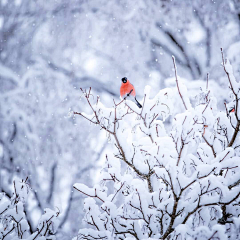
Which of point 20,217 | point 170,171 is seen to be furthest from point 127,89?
point 20,217

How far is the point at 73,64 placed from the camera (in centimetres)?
979

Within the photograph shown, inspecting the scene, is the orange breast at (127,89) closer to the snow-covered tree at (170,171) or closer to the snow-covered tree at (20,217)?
the snow-covered tree at (170,171)

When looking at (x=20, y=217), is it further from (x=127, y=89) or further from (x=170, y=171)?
(x=127, y=89)

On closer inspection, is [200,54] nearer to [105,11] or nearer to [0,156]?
[105,11]

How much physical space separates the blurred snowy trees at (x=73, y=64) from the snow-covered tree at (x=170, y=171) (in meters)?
4.65

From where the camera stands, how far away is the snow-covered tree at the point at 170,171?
2059mm

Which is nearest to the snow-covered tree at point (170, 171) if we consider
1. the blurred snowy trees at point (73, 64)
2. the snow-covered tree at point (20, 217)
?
the snow-covered tree at point (20, 217)

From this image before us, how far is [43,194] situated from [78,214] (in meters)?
1.18

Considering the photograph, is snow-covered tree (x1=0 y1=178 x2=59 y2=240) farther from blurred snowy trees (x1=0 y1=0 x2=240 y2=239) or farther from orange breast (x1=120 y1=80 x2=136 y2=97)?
blurred snowy trees (x1=0 y1=0 x2=240 y2=239)

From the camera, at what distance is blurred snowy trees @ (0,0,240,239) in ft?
24.6

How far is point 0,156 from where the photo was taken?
24.4ft

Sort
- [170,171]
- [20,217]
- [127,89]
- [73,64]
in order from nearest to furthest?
[170,171], [20,217], [127,89], [73,64]

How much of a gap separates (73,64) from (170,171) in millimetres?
8357

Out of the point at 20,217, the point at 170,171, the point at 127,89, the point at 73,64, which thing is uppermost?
the point at 73,64
